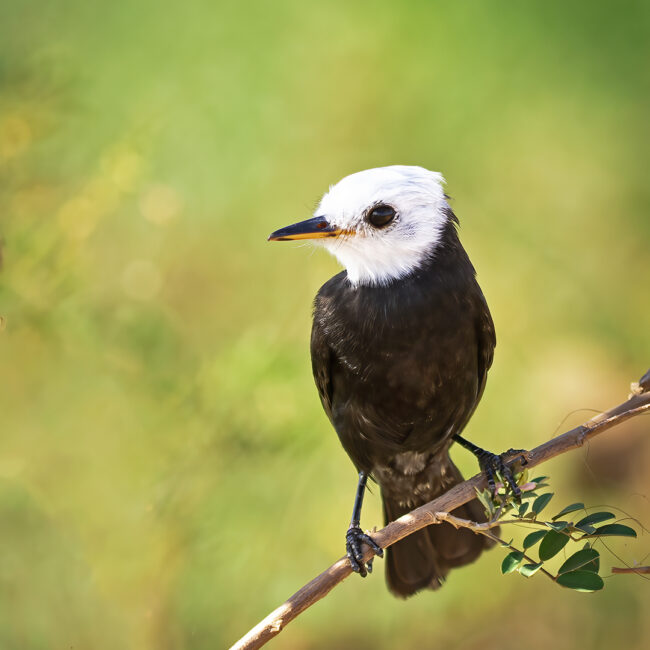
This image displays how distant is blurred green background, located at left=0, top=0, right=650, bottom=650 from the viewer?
3.38m

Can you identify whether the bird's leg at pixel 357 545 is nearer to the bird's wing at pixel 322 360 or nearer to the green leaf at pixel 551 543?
the bird's wing at pixel 322 360

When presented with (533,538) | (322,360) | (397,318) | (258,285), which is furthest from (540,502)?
(258,285)

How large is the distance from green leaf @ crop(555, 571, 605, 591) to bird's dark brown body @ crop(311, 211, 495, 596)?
71 cm

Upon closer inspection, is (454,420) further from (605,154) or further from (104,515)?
(605,154)

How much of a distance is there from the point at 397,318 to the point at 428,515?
0.57 m

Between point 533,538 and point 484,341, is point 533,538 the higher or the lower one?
the lower one

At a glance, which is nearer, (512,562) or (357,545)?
(512,562)

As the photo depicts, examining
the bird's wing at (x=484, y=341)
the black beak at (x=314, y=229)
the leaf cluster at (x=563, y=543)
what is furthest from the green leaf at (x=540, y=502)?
the black beak at (x=314, y=229)

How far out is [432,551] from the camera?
293cm

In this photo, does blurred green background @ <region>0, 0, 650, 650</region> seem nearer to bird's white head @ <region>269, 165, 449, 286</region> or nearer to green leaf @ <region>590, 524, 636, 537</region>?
bird's white head @ <region>269, 165, 449, 286</region>

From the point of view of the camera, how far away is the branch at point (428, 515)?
1.94 metres

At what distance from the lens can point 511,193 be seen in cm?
418

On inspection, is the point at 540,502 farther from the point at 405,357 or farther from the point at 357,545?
the point at 357,545

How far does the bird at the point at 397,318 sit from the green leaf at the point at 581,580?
42cm
